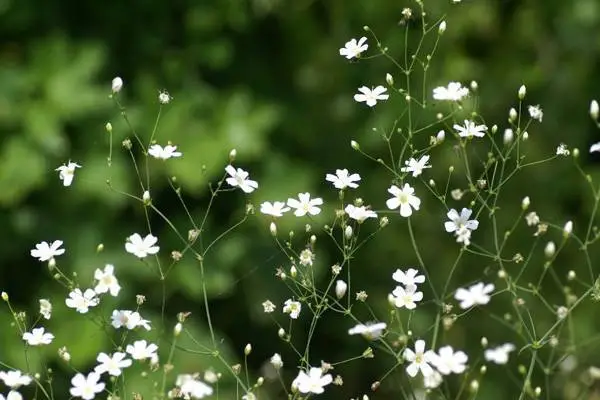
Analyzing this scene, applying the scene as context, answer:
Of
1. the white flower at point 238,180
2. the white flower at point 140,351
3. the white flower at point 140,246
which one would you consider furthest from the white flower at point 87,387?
the white flower at point 238,180

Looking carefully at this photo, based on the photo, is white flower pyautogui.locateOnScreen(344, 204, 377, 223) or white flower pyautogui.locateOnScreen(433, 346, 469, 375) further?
white flower pyautogui.locateOnScreen(344, 204, 377, 223)

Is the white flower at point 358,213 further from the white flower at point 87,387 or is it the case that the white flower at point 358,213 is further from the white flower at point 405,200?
the white flower at point 87,387

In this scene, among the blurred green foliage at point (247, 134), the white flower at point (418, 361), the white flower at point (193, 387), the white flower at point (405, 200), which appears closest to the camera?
the white flower at point (193, 387)

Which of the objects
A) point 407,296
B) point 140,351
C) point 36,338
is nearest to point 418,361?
point 407,296

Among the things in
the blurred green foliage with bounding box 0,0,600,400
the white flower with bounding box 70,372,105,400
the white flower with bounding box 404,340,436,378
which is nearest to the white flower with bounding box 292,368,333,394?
the white flower with bounding box 404,340,436,378

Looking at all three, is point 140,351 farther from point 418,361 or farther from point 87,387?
point 418,361

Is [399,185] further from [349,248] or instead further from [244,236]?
[244,236]

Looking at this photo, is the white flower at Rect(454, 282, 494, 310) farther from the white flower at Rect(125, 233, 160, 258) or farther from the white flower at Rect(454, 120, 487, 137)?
the white flower at Rect(125, 233, 160, 258)
